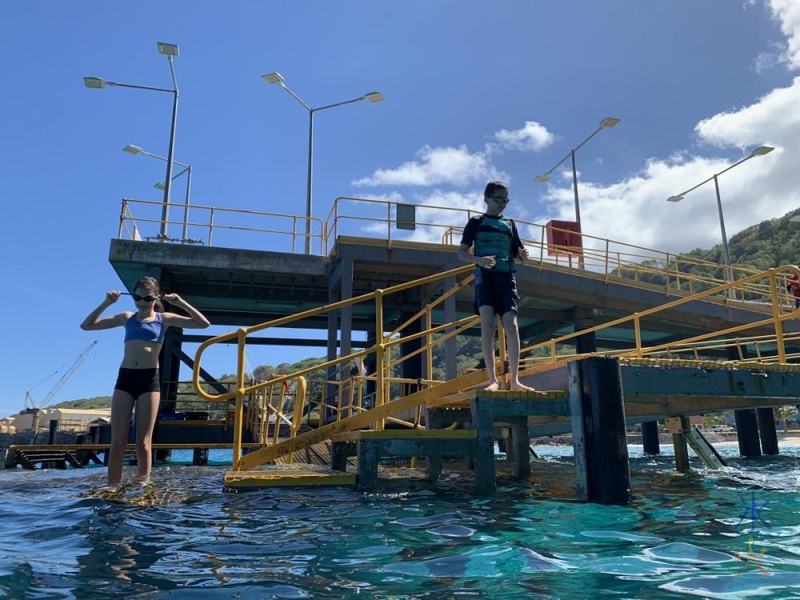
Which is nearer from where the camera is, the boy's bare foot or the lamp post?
the boy's bare foot

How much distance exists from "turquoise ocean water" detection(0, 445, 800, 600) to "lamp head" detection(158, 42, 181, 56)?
55.6ft

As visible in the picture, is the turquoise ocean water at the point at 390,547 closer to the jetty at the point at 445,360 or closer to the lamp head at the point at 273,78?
the jetty at the point at 445,360

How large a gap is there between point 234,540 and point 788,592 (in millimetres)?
2465

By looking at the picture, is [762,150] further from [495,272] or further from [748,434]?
[495,272]

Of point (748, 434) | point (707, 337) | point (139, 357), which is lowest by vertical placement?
point (748, 434)

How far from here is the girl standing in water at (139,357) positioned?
187 inches

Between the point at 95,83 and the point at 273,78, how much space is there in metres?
5.63

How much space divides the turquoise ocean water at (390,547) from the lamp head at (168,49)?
667 inches

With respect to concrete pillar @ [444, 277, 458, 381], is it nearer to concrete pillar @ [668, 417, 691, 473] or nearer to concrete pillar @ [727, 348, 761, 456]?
concrete pillar @ [668, 417, 691, 473]

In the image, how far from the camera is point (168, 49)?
1798 cm

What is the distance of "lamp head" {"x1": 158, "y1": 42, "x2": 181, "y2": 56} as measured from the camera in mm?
17859

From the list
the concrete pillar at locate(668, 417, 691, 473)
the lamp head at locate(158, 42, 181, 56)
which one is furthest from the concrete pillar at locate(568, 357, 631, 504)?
the lamp head at locate(158, 42, 181, 56)

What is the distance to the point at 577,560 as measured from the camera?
8.34ft

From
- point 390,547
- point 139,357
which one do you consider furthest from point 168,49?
point 390,547
